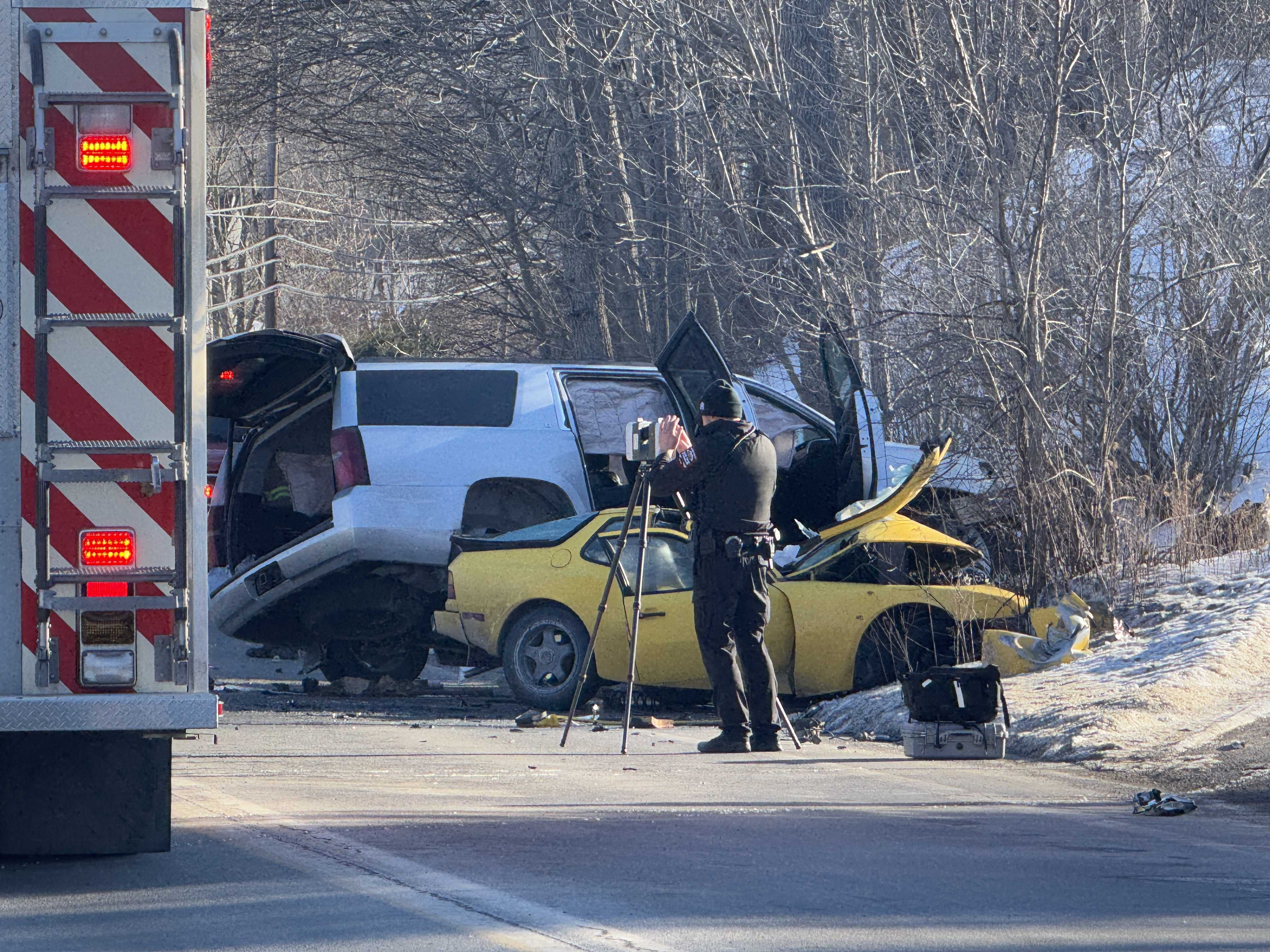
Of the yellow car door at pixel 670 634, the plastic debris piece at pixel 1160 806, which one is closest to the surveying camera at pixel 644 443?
the yellow car door at pixel 670 634

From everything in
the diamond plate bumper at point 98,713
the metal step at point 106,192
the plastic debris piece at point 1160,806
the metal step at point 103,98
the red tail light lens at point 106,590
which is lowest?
the plastic debris piece at point 1160,806

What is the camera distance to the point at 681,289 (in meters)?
18.7

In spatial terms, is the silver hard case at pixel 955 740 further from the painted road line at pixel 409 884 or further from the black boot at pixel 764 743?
the painted road line at pixel 409 884

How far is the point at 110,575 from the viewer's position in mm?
5086

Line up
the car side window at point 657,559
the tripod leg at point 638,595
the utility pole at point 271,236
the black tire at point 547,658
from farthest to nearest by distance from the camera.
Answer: the utility pole at point 271,236, the black tire at point 547,658, the car side window at point 657,559, the tripod leg at point 638,595

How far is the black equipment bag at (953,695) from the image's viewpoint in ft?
28.6

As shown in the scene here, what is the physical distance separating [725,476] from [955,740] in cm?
182

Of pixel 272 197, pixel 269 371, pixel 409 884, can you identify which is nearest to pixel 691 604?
pixel 269 371

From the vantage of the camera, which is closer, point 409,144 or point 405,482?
point 405,482

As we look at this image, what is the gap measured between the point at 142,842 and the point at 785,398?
787 centimetres

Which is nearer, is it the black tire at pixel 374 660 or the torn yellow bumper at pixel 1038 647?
the torn yellow bumper at pixel 1038 647

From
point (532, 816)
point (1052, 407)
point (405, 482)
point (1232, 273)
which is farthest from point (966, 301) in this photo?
point (532, 816)

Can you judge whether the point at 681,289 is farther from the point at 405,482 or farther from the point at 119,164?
the point at 119,164

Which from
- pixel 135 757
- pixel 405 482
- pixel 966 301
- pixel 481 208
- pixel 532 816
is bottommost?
pixel 532 816
